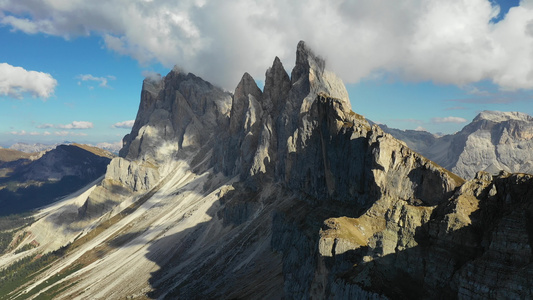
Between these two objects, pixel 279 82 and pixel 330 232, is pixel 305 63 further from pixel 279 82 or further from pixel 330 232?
pixel 330 232

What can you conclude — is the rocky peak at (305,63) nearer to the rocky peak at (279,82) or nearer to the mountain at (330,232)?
the mountain at (330,232)

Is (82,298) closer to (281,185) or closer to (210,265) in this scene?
(210,265)

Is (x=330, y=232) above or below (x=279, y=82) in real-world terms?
below

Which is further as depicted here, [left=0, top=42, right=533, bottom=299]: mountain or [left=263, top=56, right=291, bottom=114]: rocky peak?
[left=263, top=56, right=291, bottom=114]: rocky peak

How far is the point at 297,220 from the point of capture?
316ft

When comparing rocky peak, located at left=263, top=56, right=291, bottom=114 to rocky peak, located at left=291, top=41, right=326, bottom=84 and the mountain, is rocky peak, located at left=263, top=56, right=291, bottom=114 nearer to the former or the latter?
the mountain

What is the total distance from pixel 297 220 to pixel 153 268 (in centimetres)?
7943

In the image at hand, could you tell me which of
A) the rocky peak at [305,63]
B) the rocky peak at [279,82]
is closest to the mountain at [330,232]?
the rocky peak at [305,63]

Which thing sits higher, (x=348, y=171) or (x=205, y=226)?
(x=348, y=171)

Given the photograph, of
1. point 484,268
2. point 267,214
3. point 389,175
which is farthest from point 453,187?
point 267,214

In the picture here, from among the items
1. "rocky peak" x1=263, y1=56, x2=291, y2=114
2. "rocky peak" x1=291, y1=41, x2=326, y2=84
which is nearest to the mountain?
"rocky peak" x1=291, y1=41, x2=326, y2=84

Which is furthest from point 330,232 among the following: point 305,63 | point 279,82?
point 279,82

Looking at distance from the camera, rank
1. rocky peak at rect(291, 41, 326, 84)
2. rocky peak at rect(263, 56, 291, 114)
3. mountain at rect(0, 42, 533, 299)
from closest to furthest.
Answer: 1. mountain at rect(0, 42, 533, 299)
2. rocky peak at rect(291, 41, 326, 84)
3. rocky peak at rect(263, 56, 291, 114)

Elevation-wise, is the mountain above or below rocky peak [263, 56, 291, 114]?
below
